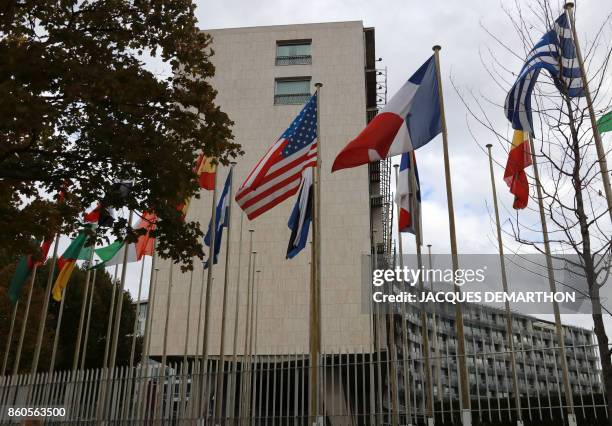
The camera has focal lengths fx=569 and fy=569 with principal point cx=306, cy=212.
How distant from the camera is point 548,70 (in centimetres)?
877

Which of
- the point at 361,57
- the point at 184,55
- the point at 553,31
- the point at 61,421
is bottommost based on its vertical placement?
the point at 61,421

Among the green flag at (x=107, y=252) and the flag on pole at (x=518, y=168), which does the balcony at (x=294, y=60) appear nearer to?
the green flag at (x=107, y=252)

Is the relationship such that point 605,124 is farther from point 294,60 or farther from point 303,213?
point 294,60

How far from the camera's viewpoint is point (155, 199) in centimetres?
1094

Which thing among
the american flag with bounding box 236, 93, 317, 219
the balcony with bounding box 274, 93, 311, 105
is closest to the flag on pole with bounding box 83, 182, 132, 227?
the american flag with bounding box 236, 93, 317, 219

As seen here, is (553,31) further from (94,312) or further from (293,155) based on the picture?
(94,312)

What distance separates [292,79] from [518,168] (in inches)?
985

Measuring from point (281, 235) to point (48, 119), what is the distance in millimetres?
23496

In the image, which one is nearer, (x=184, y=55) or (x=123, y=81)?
(x=123, y=81)

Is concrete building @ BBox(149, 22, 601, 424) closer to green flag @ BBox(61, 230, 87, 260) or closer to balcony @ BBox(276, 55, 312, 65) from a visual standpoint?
balcony @ BBox(276, 55, 312, 65)

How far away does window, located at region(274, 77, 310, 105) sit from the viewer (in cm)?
3609

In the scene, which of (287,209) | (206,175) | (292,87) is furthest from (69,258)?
(292,87)

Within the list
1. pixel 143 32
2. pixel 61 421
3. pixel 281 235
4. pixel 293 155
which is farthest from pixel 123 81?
pixel 281 235

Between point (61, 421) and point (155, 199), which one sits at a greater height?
point (155, 199)
